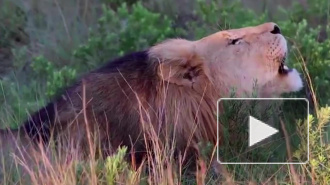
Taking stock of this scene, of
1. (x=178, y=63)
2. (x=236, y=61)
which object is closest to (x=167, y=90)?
(x=178, y=63)

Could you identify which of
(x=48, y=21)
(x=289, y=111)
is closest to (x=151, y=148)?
(x=289, y=111)

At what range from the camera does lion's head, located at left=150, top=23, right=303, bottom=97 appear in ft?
14.4

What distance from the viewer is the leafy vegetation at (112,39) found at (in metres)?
5.45

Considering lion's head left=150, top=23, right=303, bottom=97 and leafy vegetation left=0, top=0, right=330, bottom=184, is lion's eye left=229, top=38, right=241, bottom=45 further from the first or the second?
leafy vegetation left=0, top=0, right=330, bottom=184

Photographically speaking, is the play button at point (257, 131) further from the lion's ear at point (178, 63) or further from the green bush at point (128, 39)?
the green bush at point (128, 39)

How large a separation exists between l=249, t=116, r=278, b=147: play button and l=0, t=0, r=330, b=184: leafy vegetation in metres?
0.13

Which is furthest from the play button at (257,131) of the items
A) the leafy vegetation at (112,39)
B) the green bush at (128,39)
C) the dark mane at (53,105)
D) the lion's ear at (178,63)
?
the green bush at (128,39)

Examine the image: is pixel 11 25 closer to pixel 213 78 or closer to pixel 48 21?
pixel 48 21

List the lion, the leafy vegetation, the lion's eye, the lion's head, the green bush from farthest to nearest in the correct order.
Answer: the green bush → the leafy vegetation → the lion's eye → the lion's head → the lion

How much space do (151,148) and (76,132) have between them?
1.38 ft

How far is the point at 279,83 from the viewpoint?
4.48 metres

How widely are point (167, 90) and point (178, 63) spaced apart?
0.16m
